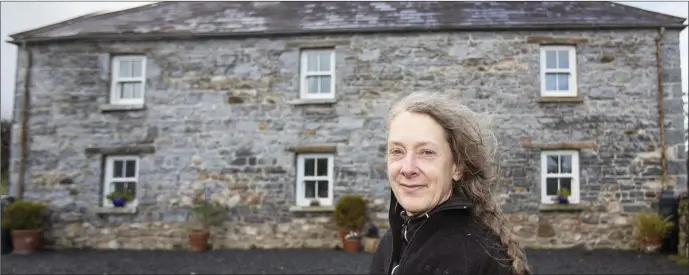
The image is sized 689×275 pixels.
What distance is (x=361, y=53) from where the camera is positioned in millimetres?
9336

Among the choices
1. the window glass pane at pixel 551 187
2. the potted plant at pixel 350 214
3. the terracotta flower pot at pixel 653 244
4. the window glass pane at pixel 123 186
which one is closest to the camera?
the terracotta flower pot at pixel 653 244

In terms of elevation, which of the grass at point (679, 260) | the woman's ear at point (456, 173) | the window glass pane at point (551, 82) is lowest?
the grass at point (679, 260)

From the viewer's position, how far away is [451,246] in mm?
1281

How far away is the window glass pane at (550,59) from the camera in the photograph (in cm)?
913

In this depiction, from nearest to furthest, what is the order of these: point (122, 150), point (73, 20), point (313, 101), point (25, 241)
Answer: point (25, 241), point (313, 101), point (122, 150), point (73, 20)

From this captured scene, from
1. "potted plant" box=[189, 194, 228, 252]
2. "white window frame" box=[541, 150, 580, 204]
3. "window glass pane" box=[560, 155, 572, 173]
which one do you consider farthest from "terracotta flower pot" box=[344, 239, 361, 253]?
"window glass pane" box=[560, 155, 572, 173]

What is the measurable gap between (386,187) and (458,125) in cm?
760

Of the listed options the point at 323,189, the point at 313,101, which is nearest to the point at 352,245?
the point at 323,189

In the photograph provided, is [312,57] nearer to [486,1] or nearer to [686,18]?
[486,1]

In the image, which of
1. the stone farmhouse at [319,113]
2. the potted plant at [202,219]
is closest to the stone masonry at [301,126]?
the stone farmhouse at [319,113]

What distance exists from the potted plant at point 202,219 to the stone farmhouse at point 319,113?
0.25m

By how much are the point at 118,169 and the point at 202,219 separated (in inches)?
86.9

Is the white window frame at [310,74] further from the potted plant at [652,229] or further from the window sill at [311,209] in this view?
the potted plant at [652,229]

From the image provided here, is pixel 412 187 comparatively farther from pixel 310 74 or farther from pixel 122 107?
pixel 122 107
